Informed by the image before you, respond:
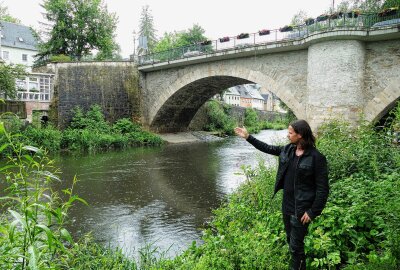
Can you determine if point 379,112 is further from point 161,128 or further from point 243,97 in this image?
point 243,97

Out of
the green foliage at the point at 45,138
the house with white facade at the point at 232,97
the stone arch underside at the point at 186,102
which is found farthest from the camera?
the house with white facade at the point at 232,97

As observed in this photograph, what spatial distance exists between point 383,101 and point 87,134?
13.8m

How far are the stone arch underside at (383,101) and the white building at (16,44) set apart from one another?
3701 centimetres

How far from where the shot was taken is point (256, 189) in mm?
5680

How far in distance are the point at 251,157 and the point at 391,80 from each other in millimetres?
6753

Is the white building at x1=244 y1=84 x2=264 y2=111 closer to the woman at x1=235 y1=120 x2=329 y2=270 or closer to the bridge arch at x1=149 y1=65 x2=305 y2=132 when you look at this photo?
the bridge arch at x1=149 y1=65 x2=305 y2=132

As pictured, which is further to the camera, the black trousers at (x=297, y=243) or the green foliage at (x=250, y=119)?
the green foliage at (x=250, y=119)

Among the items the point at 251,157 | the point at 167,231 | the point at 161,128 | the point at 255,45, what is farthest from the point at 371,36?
the point at 161,128

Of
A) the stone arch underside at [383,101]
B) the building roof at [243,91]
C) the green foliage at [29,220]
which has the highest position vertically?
the building roof at [243,91]

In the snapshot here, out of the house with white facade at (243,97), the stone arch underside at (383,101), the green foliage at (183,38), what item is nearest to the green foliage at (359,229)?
the stone arch underside at (383,101)

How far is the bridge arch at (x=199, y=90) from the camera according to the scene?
1495cm

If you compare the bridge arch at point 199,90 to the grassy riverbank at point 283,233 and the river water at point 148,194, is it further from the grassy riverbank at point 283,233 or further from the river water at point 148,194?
the grassy riverbank at point 283,233

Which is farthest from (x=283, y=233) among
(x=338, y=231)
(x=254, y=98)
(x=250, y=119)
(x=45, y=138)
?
(x=254, y=98)

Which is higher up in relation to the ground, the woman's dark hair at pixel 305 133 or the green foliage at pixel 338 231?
the woman's dark hair at pixel 305 133
